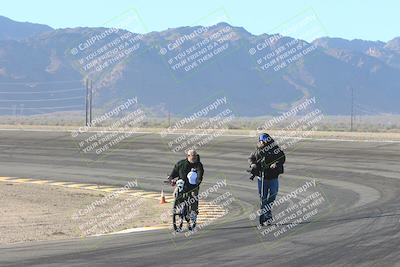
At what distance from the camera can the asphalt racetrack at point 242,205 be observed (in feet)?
36.2

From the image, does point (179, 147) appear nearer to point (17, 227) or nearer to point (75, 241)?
point (17, 227)

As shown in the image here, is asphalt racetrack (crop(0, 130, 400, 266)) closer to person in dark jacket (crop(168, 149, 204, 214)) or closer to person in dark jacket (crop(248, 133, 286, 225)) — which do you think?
person in dark jacket (crop(248, 133, 286, 225))

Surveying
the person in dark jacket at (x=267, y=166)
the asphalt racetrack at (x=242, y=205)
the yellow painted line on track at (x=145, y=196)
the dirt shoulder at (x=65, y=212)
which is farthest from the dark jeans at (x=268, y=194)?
the dirt shoulder at (x=65, y=212)

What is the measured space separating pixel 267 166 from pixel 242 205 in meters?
5.51

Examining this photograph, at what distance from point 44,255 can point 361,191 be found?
44.1 feet

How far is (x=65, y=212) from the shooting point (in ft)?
63.2

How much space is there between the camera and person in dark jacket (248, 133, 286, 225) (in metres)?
15.0

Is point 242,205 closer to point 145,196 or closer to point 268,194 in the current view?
point 145,196

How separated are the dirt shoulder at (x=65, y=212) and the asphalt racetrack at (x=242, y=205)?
5.59ft

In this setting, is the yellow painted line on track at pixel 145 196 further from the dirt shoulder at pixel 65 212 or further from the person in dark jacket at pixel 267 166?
the person in dark jacket at pixel 267 166

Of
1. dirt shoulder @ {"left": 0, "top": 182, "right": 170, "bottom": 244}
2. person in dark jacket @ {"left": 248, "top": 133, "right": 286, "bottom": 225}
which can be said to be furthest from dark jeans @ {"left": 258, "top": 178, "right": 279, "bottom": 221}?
dirt shoulder @ {"left": 0, "top": 182, "right": 170, "bottom": 244}

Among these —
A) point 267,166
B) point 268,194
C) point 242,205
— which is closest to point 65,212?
point 242,205

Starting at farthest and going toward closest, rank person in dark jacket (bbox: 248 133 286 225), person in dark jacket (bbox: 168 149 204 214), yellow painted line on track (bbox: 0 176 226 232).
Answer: yellow painted line on track (bbox: 0 176 226 232) < person in dark jacket (bbox: 248 133 286 225) < person in dark jacket (bbox: 168 149 204 214)

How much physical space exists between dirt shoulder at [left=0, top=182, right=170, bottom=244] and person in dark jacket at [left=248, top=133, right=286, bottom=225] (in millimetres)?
2874
